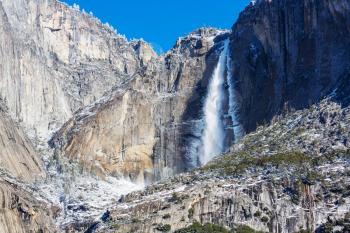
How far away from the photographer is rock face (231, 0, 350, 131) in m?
126

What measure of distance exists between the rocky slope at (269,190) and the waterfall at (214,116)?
29326mm

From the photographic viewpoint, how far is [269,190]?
340 feet

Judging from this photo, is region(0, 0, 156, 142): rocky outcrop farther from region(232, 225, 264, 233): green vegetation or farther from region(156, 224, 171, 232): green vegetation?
region(232, 225, 264, 233): green vegetation

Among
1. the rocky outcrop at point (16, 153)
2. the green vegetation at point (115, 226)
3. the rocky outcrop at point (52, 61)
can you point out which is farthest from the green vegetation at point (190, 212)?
the rocky outcrop at point (52, 61)

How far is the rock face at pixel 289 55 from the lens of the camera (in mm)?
126375

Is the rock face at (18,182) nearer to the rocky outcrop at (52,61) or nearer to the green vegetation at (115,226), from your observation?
the green vegetation at (115,226)

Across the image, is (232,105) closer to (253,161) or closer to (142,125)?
(142,125)

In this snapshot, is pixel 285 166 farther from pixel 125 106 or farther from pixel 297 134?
pixel 125 106

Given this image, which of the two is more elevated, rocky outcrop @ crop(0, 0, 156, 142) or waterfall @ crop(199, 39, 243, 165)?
rocky outcrop @ crop(0, 0, 156, 142)

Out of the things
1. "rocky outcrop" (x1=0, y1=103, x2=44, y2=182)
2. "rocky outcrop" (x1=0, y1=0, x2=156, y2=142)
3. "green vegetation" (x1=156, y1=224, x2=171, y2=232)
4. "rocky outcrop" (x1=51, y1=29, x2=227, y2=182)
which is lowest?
"green vegetation" (x1=156, y1=224, x2=171, y2=232)

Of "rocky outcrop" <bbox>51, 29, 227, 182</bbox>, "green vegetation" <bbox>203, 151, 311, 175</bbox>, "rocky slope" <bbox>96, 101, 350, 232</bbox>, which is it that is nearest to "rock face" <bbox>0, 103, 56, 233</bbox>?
"rocky slope" <bbox>96, 101, 350, 232</bbox>

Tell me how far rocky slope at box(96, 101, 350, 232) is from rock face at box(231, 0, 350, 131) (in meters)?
7.55

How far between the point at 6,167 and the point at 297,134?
37519 millimetres

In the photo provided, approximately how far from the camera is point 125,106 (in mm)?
151000
